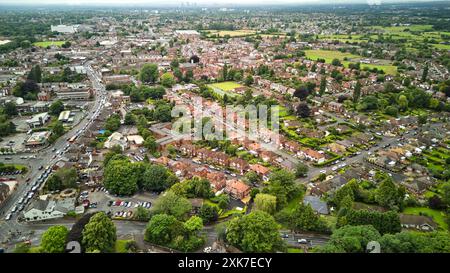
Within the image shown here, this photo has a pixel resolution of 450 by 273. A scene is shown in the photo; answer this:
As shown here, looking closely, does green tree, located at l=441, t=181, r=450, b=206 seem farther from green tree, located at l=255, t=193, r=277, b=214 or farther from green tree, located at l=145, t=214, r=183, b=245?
green tree, located at l=145, t=214, r=183, b=245

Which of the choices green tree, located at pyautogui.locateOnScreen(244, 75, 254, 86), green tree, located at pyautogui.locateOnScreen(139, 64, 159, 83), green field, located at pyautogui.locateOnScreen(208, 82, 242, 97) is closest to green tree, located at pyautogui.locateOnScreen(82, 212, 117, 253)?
green field, located at pyautogui.locateOnScreen(208, 82, 242, 97)

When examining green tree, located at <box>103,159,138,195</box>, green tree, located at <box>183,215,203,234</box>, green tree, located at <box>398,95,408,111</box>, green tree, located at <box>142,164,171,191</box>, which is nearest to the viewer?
green tree, located at <box>183,215,203,234</box>

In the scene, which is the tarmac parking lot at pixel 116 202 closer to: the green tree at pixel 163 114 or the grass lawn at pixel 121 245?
the grass lawn at pixel 121 245

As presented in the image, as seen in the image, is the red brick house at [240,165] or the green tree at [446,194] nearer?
the green tree at [446,194]

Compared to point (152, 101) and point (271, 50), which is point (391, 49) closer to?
point (271, 50)

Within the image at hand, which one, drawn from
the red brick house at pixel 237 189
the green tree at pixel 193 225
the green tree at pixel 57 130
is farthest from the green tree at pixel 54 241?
the green tree at pixel 57 130
